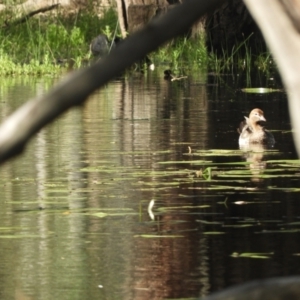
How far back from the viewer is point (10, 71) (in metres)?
18.7

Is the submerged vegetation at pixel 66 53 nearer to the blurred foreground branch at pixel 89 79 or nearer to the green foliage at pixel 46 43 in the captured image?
the green foliage at pixel 46 43

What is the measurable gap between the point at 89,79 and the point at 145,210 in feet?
15.7

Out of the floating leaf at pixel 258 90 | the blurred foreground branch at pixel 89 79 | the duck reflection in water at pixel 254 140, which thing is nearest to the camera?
the blurred foreground branch at pixel 89 79

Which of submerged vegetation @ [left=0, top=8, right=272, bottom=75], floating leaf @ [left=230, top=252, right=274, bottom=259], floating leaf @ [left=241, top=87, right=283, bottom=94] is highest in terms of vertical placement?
submerged vegetation @ [left=0, top=8, right=272, bottom=75]

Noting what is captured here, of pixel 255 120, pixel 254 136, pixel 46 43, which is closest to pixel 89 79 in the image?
pixel 254 136

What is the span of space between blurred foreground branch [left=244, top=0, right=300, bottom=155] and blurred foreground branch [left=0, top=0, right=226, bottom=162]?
0.09 meters

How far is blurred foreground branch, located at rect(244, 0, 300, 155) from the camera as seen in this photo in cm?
174

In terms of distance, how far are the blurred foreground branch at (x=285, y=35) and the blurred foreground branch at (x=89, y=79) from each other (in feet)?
0.29

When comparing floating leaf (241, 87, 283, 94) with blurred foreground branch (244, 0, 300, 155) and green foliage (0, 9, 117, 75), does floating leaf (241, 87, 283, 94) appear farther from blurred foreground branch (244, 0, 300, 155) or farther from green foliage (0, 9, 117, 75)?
blurred foreground branch (244, 0, 300, 155)

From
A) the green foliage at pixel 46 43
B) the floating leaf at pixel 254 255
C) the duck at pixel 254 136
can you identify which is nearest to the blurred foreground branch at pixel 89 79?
the floating leaf at pixel 254 255

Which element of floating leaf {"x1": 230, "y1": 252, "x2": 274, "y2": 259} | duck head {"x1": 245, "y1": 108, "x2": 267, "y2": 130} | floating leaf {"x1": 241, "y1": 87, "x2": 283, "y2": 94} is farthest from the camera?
floating leaf {"x1": 241, "y1": 87, "x2": 283, "y2": 94}

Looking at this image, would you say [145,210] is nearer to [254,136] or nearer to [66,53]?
[254,136]

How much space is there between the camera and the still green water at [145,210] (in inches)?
192

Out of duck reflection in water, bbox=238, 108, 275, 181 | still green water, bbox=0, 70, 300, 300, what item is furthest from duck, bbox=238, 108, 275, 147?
still green water, bbox=0, 70, 300, 300
